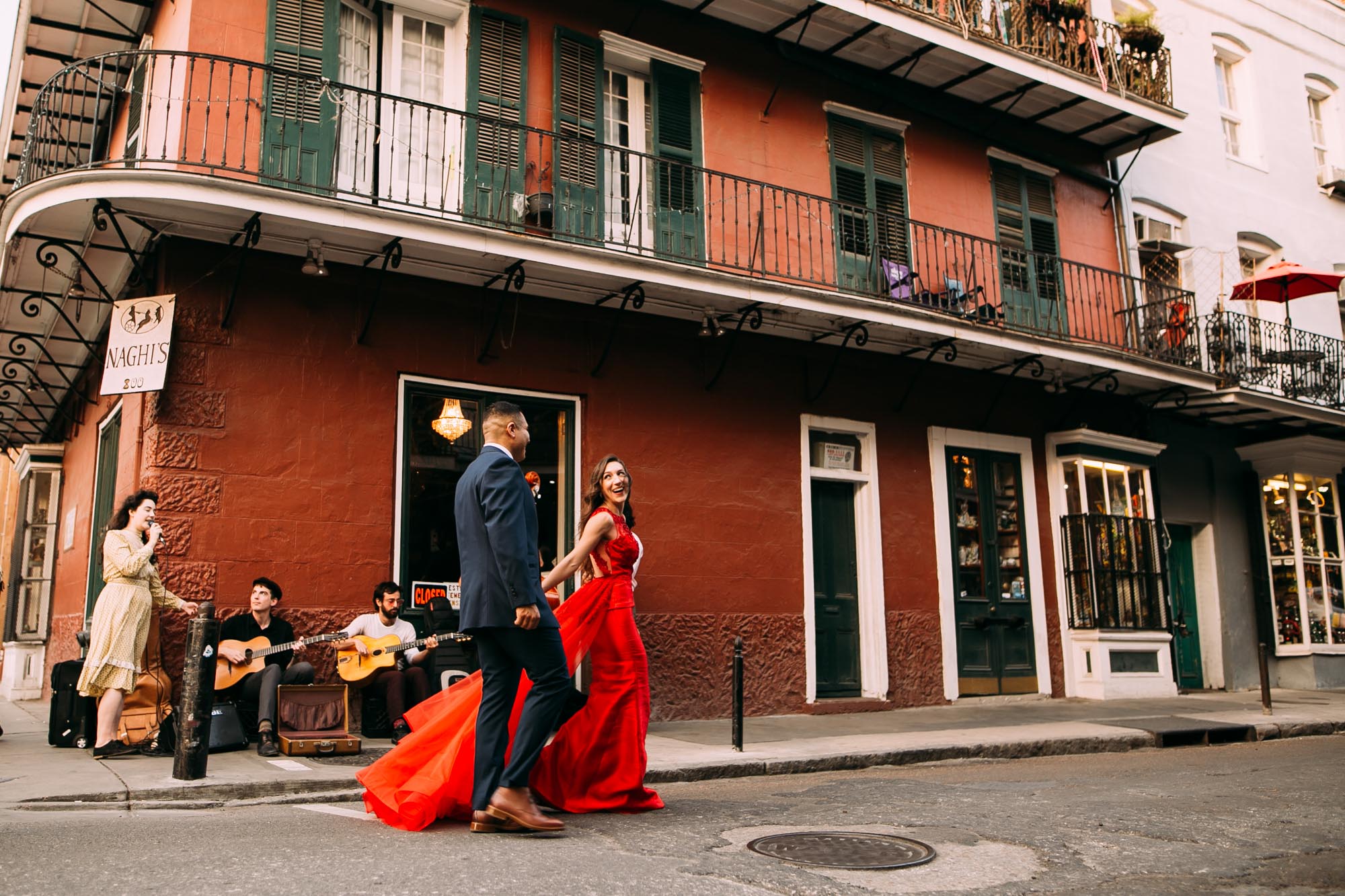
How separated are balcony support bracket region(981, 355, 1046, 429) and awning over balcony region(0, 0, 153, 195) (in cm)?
1041

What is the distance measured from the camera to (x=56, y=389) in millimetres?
14430

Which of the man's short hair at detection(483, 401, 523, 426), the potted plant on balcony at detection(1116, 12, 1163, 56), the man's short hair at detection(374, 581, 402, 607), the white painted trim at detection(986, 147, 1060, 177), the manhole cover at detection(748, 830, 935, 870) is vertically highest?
the potted plant on balcony at detection(1116, 12, 1163, 56)

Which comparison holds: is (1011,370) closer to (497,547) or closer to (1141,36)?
(1141,36)

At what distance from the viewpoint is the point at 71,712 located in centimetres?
841

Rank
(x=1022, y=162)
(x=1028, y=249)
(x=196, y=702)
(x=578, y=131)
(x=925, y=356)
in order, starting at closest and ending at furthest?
1. (x=196, y=702)
2. (x=578, y=131)
3. (x=925, y=356)
4. (x=1028, y=249)
5. (x=1022, y=162)

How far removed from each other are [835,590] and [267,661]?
6494mm

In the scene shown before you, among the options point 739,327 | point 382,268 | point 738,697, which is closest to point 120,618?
point 382,268

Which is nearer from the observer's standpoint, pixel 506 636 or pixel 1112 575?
pixel 506 636

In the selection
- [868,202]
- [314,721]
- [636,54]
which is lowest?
[314,721]

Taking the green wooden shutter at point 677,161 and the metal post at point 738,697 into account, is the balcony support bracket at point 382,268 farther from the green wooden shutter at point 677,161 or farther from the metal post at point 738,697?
the metal post at point 738,697

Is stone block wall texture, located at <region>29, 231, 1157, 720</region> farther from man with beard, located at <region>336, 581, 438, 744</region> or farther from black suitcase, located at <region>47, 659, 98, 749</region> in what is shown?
black suitcase, located at <region>47, 659, 98, 749</region>

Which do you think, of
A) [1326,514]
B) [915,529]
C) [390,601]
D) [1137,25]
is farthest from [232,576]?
[1326,514]

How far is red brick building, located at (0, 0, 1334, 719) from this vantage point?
934 cm

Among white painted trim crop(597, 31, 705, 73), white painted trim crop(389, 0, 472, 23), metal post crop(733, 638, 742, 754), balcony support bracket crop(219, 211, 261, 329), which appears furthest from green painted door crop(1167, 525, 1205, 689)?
balcony support bracket crop(219, 211, 261, 329)
